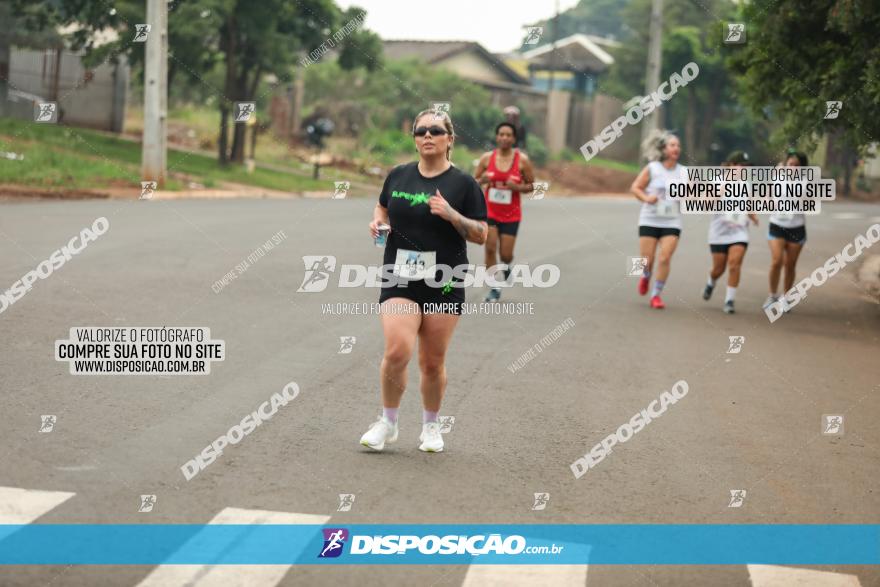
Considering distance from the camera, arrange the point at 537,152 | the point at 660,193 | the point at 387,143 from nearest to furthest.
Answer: the point at 660,193
the point at 387,143
the point at 537,152

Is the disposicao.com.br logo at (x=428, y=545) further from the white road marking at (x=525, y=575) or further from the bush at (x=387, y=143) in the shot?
the bush at (x=387, y=143)

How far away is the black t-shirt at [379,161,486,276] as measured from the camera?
7277 millimetres

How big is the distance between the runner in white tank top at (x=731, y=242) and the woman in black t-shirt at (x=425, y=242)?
8018mm

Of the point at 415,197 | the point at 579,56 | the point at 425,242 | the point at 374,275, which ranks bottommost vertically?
the point at 374,275

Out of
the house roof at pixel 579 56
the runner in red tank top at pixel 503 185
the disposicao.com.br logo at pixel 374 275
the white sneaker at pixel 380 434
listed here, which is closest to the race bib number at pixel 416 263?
the white sneaker at pixel 380 434

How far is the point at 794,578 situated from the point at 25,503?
3594 mm

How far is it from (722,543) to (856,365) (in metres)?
6.06

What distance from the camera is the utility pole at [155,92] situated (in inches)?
1030

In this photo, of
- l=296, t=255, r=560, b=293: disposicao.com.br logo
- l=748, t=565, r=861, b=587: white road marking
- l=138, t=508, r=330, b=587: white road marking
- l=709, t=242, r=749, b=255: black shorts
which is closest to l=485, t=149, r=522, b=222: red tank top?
l=296, t=255, r=560, b=293: disposicao.com.br logo

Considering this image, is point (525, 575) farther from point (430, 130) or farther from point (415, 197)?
point (430, 130)

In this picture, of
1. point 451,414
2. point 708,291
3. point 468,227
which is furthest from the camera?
point 708,291

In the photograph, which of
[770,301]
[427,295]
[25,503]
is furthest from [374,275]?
[25,503]

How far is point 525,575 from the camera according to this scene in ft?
18.3

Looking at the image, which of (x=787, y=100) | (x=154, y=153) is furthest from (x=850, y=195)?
(x=787, y=100)
